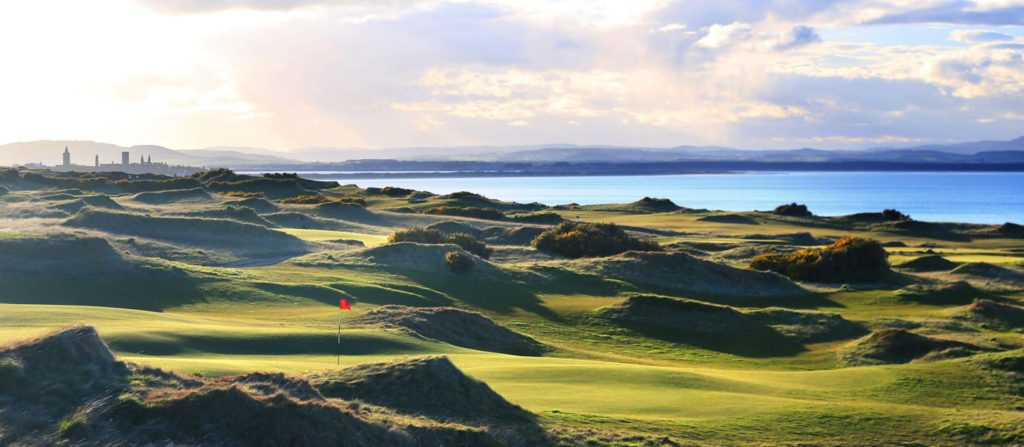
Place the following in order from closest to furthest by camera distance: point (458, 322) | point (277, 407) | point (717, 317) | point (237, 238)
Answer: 1. point (277, 407)
2. point (458, 322)
3. point (717, 317)
4. point (237, 238)

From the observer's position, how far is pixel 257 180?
98562 millimetres

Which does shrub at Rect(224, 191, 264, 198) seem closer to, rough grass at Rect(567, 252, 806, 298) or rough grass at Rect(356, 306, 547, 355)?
rough grass at Rect(567, 252, 806, 298)

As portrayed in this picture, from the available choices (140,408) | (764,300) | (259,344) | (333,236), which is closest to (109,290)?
(259,344)

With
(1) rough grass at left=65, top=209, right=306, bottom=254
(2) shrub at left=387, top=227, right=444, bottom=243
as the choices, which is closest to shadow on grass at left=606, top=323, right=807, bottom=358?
(2) shrub at left=387, top=227, right=444, bottom=243

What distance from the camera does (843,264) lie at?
152 feet

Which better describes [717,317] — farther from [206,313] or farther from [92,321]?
[92,321]

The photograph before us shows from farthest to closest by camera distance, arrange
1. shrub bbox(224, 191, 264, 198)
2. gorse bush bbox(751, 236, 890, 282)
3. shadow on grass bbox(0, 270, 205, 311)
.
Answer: shrub bbox(224, 191, 264, 198), gorse bush bbox(751, 236, 890, 282), shadow on grass bbox(0, 270, 205, 311)

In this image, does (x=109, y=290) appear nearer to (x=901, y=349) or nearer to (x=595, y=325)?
(x=595, y=325)

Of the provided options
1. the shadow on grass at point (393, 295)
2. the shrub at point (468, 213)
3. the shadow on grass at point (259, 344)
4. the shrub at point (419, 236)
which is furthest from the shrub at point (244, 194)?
the shadow on grass at point (259, 344)

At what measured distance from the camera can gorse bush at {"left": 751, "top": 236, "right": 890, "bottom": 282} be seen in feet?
151

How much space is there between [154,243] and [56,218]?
957 centimetres

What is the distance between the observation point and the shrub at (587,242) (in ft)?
170

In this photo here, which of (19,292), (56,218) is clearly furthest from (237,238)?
(19,292)

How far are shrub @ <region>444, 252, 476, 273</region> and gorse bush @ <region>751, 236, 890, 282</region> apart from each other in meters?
15.1
